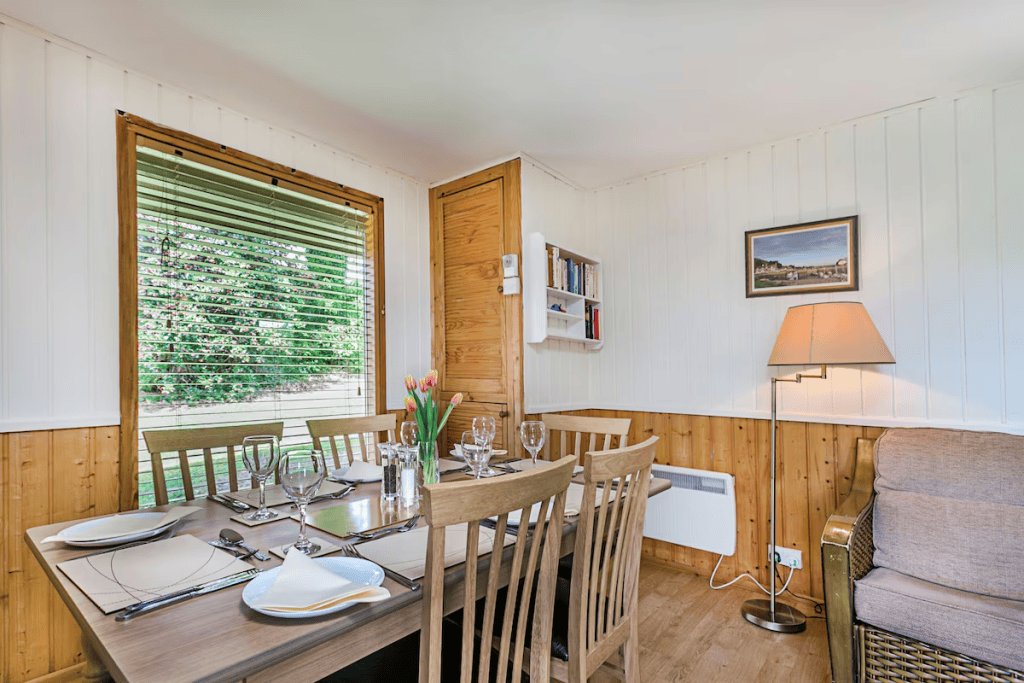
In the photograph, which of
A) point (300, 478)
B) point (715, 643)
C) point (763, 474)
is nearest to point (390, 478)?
point (300, 478)

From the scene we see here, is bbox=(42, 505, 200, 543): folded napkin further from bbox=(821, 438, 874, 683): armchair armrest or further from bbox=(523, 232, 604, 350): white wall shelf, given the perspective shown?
bbox=(821, 438, 874, 683): armchair armrest

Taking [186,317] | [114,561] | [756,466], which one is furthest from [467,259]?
[114,561]

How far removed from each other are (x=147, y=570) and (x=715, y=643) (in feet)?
7.28

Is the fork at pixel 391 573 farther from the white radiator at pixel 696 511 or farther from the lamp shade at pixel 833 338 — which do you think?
the white radiator at pixel 696 511

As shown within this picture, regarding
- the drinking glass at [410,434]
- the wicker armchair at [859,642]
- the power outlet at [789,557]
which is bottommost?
the power outlet at [789,557]

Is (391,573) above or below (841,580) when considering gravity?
above

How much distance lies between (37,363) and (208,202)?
0.97m

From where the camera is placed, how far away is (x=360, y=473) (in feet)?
6.20

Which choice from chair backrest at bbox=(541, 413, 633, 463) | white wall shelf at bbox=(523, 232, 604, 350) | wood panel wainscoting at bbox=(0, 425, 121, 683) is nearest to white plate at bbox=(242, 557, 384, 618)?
chair backrest at bbox=(541, 413, 633, 463)

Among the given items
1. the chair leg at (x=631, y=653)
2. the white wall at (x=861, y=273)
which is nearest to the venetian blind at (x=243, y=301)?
the white wall at (x=861, y=273)

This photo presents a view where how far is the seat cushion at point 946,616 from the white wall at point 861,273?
903 millimetres

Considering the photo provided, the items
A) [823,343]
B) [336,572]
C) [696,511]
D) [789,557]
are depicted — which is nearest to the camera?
[336,572]

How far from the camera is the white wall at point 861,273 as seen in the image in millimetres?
2242

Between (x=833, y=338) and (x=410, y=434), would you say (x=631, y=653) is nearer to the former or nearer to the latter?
(x=410, y=434)
